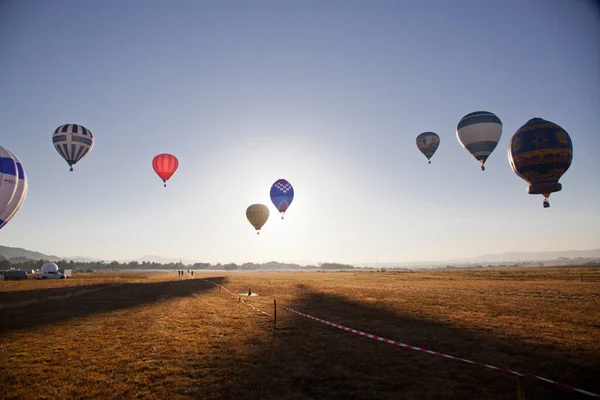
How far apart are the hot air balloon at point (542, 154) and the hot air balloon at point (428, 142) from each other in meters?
16.0

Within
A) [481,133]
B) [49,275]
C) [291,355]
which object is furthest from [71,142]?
[481,133]

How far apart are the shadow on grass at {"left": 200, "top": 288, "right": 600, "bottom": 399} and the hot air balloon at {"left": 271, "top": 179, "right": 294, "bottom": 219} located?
45607 mm

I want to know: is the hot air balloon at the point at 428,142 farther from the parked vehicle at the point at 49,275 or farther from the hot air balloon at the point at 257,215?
the parked vehicle at the point at 49,275

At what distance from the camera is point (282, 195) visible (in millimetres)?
61781

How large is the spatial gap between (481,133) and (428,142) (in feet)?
37.3

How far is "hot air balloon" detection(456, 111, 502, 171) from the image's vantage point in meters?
41.1

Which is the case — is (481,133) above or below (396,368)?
above

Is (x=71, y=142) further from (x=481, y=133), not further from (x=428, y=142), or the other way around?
(x=481, y=133)

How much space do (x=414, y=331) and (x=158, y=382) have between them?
39.4ft

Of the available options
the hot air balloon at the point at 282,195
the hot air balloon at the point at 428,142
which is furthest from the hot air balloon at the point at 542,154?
the hot air balloon at the point at 282,195

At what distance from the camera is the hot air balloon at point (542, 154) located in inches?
1348

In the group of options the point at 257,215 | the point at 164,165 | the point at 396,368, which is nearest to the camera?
the point at 396,368

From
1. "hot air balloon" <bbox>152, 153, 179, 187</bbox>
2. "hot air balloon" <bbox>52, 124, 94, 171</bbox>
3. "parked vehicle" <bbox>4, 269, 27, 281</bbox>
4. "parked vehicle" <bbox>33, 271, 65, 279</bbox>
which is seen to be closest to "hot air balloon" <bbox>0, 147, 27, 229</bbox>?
"hot air balloon" <bbox>52, 124, 94, 171</bbox>

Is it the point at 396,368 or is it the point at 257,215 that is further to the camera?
the point at 257,215
